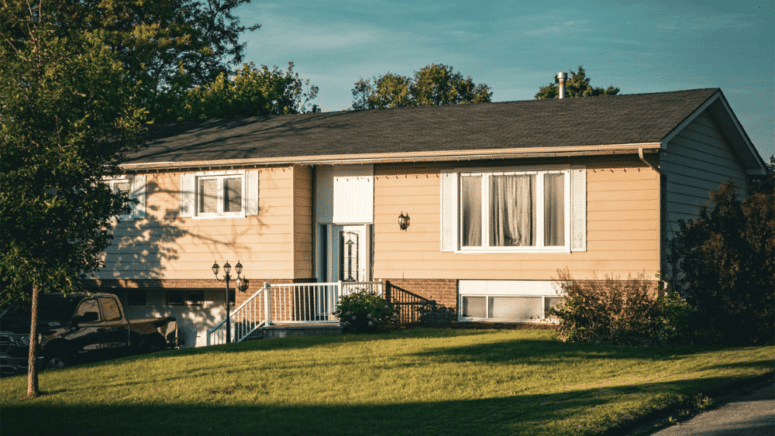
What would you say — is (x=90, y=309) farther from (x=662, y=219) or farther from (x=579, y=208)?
(x=662, y=219)

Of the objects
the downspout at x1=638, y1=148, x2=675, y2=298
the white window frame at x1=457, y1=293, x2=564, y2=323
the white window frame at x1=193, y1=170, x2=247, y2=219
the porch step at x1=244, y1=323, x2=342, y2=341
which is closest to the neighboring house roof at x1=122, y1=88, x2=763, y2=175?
the white window frame at x1=193, y1=170, x2=247, y2=219

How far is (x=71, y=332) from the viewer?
43.3 ft

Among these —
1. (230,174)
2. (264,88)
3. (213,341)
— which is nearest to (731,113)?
(230,174)

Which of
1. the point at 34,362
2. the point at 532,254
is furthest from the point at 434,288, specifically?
the point at 34,362

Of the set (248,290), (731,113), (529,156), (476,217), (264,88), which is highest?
(264,88)

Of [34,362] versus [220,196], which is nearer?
[34,362]

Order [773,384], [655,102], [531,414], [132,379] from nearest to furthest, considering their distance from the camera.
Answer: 1. [531,414]
2. [773,384]
3. [132,379]
4. [655,102]

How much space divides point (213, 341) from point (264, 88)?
1638cm

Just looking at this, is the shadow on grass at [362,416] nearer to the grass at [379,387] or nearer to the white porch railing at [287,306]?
the grass at [379,387]

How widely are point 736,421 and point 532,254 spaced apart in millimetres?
8176

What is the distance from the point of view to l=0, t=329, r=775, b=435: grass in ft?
26.6

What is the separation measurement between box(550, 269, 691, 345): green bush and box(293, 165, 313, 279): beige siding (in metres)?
6.28

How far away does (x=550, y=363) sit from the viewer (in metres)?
11.4

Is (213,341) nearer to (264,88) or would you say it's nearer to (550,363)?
(550,363)
